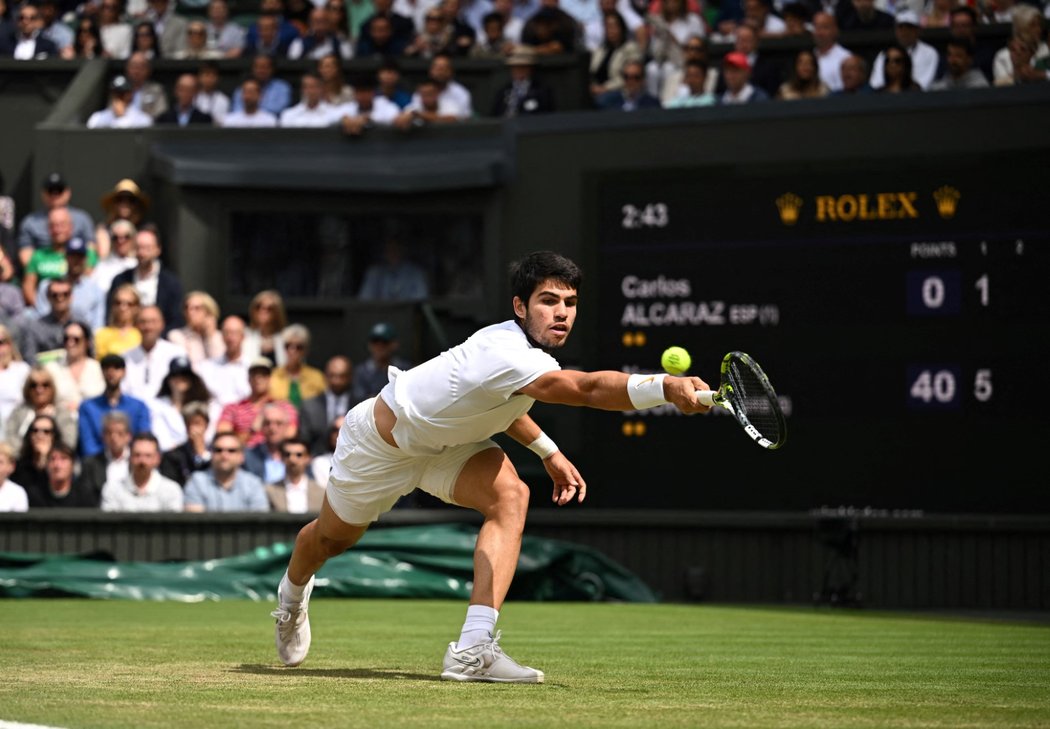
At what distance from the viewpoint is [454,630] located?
33.6 ft

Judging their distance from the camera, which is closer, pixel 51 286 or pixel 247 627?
pixel 247 627

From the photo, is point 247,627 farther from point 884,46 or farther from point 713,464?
point 884,46

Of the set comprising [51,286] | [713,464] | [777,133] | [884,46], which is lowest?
[713,464]

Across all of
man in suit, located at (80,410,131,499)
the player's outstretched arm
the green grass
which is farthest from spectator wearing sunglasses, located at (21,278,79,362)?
the player's outstretched arm

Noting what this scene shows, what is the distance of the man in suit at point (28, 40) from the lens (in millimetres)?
18656

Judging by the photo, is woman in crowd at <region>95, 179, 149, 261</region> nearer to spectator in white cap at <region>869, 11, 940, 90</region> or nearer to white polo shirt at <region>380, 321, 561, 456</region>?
spectator in white cap at <region>869, 11, 940, 90</region>

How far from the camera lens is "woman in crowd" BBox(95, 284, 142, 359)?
15.2 m

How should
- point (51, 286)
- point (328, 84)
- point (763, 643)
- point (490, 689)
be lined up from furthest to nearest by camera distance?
point (328, 84)
point (51, 286)
point (763, 643)
point (490, 689)

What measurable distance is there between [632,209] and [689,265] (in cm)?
68

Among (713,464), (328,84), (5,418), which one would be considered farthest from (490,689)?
(328,84)

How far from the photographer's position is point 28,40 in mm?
18781

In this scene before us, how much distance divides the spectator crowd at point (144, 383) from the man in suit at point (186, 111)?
3.95ft

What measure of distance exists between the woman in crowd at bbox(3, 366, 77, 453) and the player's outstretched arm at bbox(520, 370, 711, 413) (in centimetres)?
873

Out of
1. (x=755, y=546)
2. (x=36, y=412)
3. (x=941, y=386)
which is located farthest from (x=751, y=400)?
(x=36, y=412)
